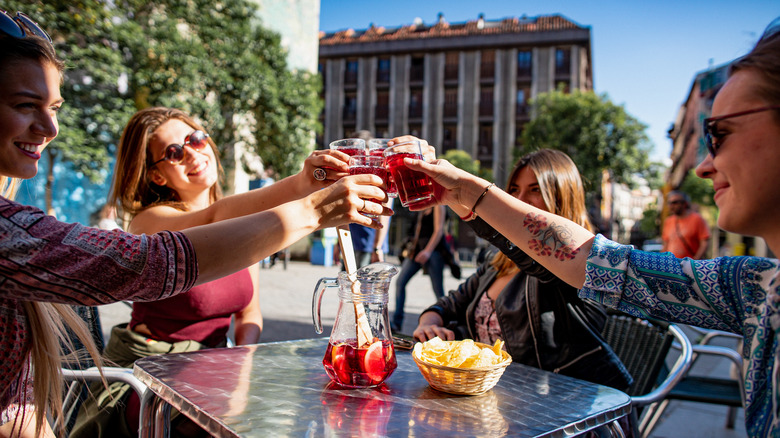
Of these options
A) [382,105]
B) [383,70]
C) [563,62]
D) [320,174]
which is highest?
[383,70]

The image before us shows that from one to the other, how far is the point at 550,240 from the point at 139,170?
1.85 meters

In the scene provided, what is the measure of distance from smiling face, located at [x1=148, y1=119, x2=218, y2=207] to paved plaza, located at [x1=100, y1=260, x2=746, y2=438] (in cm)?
273

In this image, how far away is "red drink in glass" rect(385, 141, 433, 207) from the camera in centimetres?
156

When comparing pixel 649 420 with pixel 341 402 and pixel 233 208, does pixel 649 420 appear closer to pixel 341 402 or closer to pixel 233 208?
pixel 341 402

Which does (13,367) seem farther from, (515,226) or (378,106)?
(378,106)

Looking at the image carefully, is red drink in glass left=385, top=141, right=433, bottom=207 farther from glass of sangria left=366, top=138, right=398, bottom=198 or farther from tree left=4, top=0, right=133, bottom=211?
tree left=4, top=0, right=133, bottom=211

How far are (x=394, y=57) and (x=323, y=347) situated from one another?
3775cm

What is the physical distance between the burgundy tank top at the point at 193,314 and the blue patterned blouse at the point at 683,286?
151 cm

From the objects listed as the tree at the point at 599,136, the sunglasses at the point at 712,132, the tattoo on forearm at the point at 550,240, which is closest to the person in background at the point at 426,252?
the tattoo on forearm at the point at 550,240

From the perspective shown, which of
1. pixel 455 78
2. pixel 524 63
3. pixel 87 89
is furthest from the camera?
pixel 455 78

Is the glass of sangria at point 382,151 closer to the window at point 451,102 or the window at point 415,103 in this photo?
the window at point 451,102

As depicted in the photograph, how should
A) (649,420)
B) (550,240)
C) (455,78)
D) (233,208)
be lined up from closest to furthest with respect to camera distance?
(550,240) < (233,208) < (649,420) < (455,78)

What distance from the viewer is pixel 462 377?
4.15ft

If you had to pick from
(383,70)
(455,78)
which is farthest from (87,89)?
(455,78)
